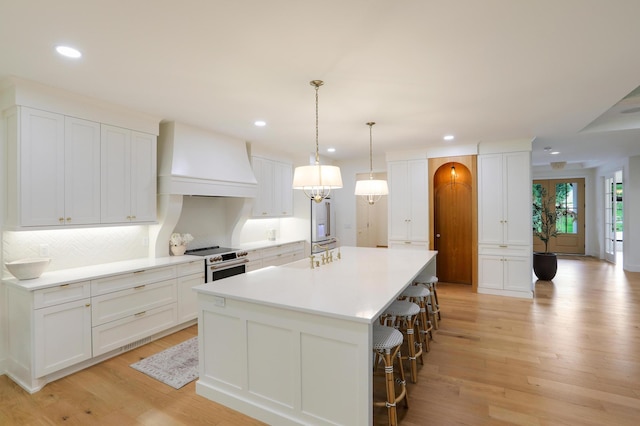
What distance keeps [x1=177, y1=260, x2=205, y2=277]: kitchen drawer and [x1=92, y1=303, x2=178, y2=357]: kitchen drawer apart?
14.8 inches

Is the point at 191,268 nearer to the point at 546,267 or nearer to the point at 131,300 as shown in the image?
the point at 131,300

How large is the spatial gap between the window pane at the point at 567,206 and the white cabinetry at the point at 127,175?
10.7m

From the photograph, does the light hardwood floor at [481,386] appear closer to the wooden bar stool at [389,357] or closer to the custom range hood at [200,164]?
the wooden bar stool at [389,357]

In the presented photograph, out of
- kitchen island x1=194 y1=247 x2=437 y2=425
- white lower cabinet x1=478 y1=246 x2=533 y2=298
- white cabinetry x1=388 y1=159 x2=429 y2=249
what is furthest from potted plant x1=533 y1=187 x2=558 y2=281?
kitchen island x1=194 y1=247 x2=437 y2=425

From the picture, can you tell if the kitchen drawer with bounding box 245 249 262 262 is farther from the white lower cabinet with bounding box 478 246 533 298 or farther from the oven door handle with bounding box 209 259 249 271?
the white lower cabinet with bounding box 478 246 533 298

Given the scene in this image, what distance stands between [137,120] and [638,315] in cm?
679

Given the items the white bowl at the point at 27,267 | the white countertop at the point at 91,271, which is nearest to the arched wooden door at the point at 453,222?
the white countertop at the point at 91,271

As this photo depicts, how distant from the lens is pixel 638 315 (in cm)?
432

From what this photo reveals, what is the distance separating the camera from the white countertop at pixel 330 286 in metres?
1.99

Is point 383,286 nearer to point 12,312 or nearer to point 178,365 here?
point 178,365

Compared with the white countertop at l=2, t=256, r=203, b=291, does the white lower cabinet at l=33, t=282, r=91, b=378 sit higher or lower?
lower

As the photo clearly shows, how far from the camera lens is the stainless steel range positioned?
165 inches

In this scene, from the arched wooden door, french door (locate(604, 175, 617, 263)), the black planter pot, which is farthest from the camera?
french door (locate(604, 175, 617, 263))

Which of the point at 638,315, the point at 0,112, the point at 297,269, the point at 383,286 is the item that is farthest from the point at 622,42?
the point at 0,112
